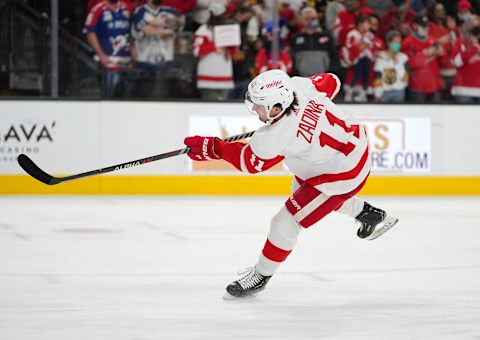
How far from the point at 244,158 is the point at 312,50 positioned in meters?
5.79

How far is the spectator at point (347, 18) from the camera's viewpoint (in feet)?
33.9

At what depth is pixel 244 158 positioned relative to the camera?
455 cm

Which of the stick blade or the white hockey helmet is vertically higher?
the white hockey helmet

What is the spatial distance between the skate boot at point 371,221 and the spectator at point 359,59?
514 centimetres

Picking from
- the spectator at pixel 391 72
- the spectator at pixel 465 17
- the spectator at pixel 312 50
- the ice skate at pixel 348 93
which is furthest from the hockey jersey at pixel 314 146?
the spectator at pixel 465 17

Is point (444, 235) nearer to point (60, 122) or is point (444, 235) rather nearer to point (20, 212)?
point (20, 212)

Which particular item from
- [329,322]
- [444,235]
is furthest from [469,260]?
[329,322]

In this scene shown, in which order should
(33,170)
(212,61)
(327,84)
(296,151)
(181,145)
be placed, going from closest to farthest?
(296,151) < (327,84) < (33,170) < (181,145) < (212,61)

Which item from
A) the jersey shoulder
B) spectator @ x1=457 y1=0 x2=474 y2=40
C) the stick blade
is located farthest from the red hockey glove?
spectator @ x1=457 y1=0 x2=474 y2=40

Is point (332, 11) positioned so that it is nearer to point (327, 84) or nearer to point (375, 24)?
point (375, 24)

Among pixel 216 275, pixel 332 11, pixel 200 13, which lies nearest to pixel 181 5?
pixel 200 13

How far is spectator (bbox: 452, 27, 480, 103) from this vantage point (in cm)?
1060

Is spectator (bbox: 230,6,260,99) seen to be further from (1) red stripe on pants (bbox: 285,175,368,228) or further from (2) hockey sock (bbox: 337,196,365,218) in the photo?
(1) red stripe on pants (bbox: 285,175,368,228)

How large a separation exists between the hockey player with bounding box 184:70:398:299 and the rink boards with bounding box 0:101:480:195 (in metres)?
4.94
